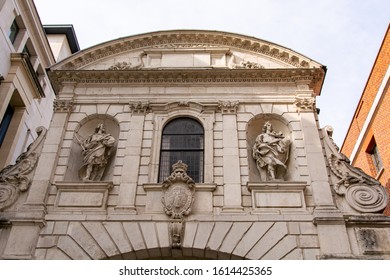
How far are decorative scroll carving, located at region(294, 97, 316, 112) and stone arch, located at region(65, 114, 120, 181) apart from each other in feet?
20.6

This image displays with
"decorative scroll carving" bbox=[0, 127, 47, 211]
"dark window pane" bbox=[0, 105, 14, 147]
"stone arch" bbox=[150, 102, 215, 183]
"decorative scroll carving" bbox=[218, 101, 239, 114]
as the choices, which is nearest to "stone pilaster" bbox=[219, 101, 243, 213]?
"decorative scroll carving" bbox=[218, 101, 239, 114]

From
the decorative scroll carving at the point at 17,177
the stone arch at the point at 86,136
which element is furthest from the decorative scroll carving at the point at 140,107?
the decorative scroll carving at the point at 17,177

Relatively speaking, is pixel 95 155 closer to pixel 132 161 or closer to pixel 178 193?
pixel 132 161

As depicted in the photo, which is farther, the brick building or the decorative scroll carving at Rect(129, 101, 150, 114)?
the brick building

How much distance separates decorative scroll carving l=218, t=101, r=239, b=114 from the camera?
13508 mm

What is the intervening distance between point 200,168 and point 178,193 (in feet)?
5.09

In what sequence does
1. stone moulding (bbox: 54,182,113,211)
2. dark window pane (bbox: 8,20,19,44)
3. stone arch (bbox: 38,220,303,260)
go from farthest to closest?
dark window pane (bbox: 8,20,19,44)
stone moulding (bbox: 54,182,113,211)
stone arch (bbox: 38,220,303,260)

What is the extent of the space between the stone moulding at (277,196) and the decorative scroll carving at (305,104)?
3.16 meters

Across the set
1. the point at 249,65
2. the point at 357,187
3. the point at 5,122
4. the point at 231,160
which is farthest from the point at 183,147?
the point at 5,122

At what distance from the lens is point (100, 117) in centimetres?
1391

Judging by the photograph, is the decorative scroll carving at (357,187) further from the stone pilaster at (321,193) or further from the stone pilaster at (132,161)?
the stone pilaster at (132,161)

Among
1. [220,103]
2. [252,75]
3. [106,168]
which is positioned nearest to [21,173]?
[106,168]

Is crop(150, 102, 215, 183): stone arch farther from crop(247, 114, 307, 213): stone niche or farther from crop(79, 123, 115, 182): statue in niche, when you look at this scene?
crop(79, 123, 115, 182): statue in niche

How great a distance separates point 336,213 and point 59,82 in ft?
34.9
